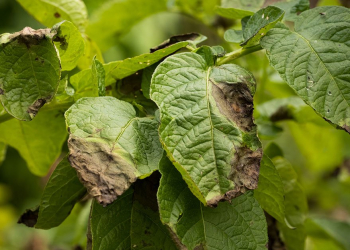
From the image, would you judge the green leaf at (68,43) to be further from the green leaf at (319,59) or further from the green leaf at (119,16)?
the green leaf at (119,16)

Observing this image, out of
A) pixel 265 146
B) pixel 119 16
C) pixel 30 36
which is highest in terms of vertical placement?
pixel 30 36

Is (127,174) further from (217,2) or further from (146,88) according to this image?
(217,2)

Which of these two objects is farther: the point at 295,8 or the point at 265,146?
the point at 265,146

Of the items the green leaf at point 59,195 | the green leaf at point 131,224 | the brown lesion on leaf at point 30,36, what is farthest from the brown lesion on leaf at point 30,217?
the brown lesion on leaf at point 30,36

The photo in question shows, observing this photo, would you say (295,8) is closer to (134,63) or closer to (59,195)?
(134,63)

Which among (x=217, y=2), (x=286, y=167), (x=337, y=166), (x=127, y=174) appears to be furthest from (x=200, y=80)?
(x=337, y=166)

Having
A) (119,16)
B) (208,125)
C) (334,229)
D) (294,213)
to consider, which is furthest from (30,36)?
(334,229)
